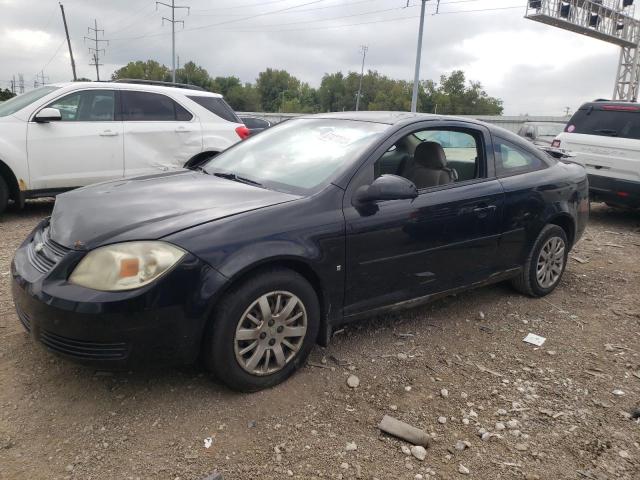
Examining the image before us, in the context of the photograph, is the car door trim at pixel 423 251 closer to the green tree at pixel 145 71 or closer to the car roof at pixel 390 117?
the car roof at pixel 390 117

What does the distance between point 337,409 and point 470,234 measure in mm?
1677

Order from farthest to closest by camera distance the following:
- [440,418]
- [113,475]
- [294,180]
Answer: [294,180], [440,418], [113,475]

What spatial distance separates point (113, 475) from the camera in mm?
2342

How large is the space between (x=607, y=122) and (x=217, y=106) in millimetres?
5860

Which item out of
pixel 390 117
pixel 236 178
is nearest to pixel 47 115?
pixel 236 178

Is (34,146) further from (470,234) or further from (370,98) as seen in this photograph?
(370,98)

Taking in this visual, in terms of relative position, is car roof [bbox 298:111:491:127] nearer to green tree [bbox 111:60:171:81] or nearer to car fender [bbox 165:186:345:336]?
car fender [bbox 165:186:345:336]

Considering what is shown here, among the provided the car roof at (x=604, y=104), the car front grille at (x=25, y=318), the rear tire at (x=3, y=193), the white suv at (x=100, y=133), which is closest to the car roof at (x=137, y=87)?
the white suv at (x=100, y=133)

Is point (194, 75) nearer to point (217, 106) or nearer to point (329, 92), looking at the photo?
point (329, 92)

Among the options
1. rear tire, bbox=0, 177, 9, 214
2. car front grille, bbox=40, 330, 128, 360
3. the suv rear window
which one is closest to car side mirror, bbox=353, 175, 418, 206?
car front grille, bbox=40, 330, 128, 360

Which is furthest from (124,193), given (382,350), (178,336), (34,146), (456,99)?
(456,99)

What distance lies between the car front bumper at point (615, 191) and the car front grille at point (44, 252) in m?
7.47

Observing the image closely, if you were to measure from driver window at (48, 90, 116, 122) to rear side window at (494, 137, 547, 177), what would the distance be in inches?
199

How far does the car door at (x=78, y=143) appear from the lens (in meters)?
6.50
